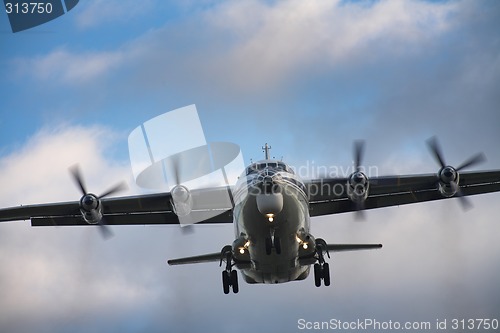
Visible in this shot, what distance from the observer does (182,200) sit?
23.2 m

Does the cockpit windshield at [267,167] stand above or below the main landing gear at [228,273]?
above

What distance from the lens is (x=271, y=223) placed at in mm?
19906

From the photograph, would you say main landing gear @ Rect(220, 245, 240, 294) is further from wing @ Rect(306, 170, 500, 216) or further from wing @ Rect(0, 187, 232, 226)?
wing @ Rect(306, 170, 500, 216)

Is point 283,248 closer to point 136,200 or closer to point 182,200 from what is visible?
point 182,200

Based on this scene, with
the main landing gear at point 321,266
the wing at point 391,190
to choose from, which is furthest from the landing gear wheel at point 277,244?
the wing at point 391,190

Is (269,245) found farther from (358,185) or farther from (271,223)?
(358,185)

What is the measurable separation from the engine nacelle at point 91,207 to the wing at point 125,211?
1.17 meters

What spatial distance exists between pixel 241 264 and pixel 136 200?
6.06 meters

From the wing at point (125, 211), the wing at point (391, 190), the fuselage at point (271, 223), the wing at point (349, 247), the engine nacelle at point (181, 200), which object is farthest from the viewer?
the wing at point (125, 211)

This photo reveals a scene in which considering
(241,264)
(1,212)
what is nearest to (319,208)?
(241,264)

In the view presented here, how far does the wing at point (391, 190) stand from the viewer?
82.3ft

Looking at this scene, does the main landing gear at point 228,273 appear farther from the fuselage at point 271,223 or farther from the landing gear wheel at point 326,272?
the landing gear wheel at point 326,272

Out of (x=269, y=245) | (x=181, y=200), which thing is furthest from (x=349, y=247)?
(x=181, y=200)

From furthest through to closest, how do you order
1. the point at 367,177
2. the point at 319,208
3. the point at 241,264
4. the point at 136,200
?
the point at 319,208 → the point at 136,200 → the point at 367,177 → the point at 241,264
